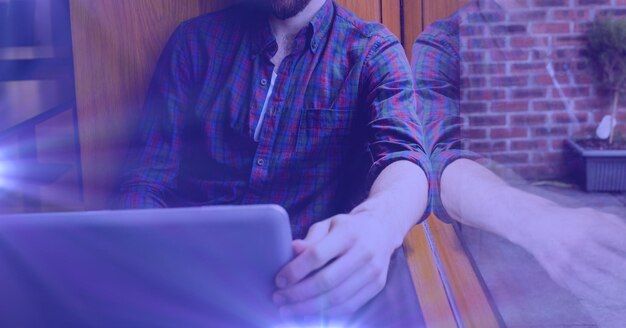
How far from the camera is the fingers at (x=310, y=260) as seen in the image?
34 cm

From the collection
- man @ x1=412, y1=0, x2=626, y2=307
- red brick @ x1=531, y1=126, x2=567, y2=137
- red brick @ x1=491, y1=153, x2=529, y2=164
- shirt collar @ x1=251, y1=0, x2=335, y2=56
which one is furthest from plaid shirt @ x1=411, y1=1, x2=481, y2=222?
red brick @ x1=531, y1=126, x2=567, y2=137

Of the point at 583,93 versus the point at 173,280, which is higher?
the point at 583,93

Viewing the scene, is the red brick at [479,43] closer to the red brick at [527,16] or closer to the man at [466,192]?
the man at [466,192]

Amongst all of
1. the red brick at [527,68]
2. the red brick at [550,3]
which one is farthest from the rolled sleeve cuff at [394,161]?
the red brick at [527,68]

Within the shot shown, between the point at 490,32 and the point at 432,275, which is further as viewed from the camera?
the point at 490,32

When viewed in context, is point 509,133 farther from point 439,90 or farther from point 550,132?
point 439,90

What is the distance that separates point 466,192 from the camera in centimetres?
79

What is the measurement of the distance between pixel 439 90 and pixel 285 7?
21 centimetres

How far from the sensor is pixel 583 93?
1.36 meters

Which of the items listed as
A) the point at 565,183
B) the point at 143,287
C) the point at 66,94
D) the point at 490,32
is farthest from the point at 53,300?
the point at 565,183

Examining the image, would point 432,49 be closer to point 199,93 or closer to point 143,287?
point 199,93

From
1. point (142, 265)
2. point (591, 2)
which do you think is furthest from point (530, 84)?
point (142, 265)

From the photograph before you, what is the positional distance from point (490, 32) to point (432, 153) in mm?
355

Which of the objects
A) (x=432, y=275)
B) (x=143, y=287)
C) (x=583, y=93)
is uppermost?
(x=583, y=93)
